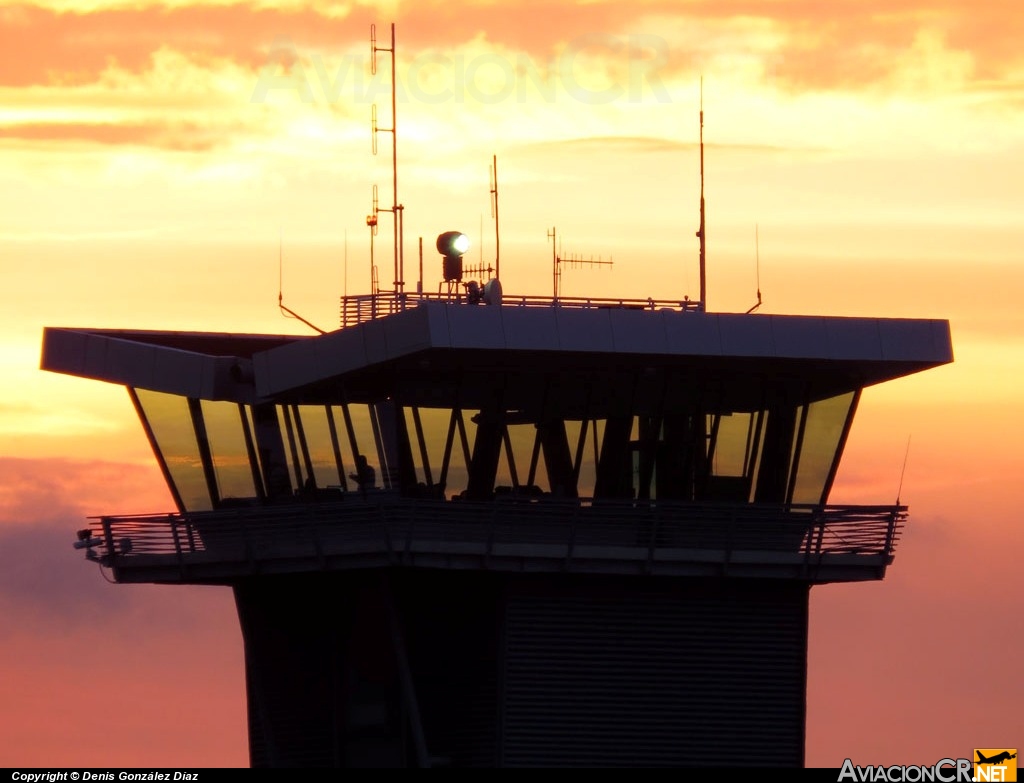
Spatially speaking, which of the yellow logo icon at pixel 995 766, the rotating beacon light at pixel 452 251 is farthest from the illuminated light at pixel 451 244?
the yellow logo icon at pixel 995 766

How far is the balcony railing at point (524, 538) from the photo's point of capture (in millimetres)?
57281

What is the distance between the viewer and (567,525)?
57.8m

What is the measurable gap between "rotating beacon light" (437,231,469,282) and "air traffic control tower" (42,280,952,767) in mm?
1564

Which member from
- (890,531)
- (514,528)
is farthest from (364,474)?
(890,531)

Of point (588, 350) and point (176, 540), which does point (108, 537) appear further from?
point (588, 350)

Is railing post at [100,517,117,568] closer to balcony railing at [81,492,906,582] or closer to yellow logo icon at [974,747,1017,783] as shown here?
balcony railing at [81,492,906,582]

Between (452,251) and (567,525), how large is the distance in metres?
6.77

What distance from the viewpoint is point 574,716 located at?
191 feet

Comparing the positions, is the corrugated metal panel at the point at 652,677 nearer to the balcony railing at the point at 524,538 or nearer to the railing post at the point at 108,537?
the balcony railing at the point at 524,538

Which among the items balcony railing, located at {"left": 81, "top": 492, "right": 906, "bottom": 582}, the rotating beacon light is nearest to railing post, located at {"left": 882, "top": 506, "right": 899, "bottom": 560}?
balcony railing, located at {"left": 81, "top": 492, "right": 906, "bottom": 582}

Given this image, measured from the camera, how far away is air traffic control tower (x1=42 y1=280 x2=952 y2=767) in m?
57.4

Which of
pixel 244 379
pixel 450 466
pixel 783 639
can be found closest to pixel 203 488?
pixel 244 379

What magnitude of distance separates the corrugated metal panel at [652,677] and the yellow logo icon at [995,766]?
22.1 feet

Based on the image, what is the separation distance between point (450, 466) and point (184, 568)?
624 centimetres
